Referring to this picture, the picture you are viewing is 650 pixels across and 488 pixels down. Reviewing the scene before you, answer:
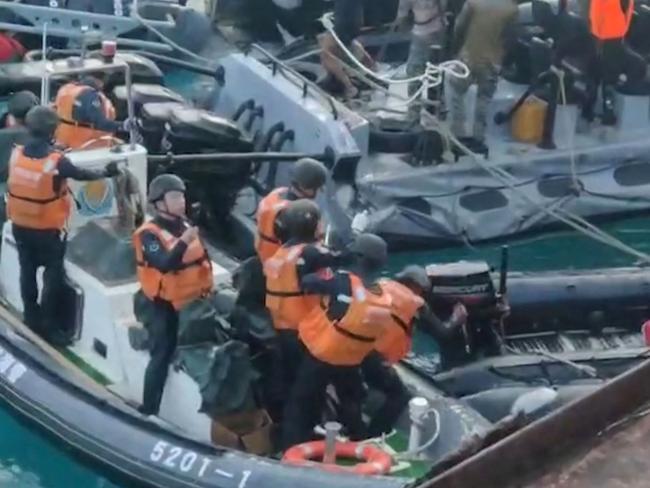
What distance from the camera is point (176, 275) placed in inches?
228

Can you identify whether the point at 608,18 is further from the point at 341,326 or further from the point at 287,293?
the point at 341,326

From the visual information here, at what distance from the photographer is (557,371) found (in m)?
6.62

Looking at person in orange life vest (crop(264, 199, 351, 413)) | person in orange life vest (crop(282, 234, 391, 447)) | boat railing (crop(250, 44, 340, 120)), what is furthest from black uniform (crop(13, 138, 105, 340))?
boat railing (crop(250, 44, 340, 120))

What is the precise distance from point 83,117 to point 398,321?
2.16 m

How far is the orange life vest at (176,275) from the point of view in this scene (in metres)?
5.74

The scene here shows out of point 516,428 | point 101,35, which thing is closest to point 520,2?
point 101,35

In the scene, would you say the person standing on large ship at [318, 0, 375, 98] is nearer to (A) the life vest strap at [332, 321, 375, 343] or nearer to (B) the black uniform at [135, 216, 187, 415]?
(B) the black uniform at [135, 216, 187, 415]

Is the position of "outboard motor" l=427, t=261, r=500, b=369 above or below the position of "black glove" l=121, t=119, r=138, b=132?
below

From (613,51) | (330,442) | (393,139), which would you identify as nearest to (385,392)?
(330,442)

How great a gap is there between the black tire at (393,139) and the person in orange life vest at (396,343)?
3203mm

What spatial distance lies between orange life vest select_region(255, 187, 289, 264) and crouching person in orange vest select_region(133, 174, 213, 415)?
0.25 meters

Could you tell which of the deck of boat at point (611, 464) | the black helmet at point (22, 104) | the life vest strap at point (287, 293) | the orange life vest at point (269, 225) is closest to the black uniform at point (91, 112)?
the black helmet at point (22, 104)

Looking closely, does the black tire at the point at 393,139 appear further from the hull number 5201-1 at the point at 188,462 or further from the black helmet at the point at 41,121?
the hull number 5201-1 at the point at 188,462

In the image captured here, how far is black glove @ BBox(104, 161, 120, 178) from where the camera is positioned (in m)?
6.53
